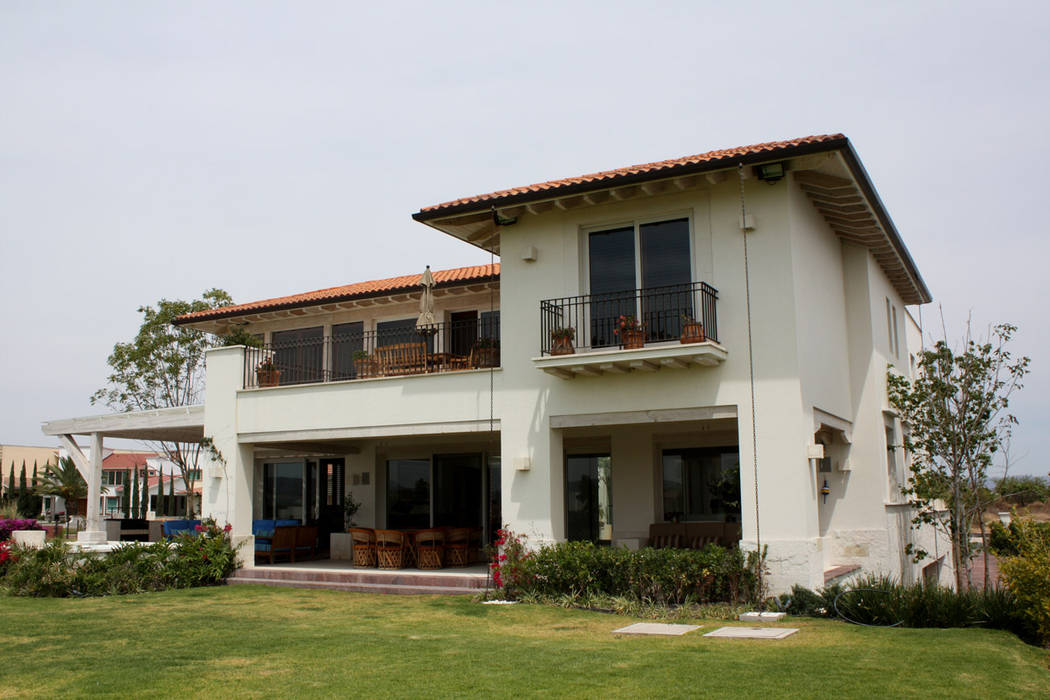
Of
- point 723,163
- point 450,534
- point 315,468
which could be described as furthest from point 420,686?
point 315,468

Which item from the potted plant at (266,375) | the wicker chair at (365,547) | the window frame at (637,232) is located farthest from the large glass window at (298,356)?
the window frame at (637,232)

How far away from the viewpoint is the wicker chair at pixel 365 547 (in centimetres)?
1748

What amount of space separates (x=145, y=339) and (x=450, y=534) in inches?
710

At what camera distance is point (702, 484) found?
17703mm

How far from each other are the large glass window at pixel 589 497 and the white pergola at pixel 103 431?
875 centimetres

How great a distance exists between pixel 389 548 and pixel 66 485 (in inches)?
1181

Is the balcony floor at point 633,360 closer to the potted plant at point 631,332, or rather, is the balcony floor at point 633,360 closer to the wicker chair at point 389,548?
the potted plant at point 631,332

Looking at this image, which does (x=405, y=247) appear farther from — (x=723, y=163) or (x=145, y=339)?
(x=723, y=163)

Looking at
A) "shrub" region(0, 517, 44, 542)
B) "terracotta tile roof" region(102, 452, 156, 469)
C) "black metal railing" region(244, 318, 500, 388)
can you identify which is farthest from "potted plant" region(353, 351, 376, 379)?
"terracotta tile roof" region(102, 452, 156, 469)

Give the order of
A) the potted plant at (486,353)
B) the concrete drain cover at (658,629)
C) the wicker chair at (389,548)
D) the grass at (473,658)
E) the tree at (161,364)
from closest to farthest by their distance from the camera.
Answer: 1. the grass at (473,658)
2. the concrete drain cover at (658,629)
3. the potted plant at (486,353)
4. the wicker chair at (389,548)
5. the tree at (161,364)

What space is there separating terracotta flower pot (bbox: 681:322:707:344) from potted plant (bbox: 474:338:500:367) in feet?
14.0

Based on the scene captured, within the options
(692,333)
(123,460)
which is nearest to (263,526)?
(692,333)

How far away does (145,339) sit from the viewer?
100 ft

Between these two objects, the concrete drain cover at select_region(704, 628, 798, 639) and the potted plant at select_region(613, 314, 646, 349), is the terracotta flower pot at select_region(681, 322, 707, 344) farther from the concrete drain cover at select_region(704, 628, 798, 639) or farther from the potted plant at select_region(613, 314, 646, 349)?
the concrete drain cover at select_region(704, 628, 798, 639)
